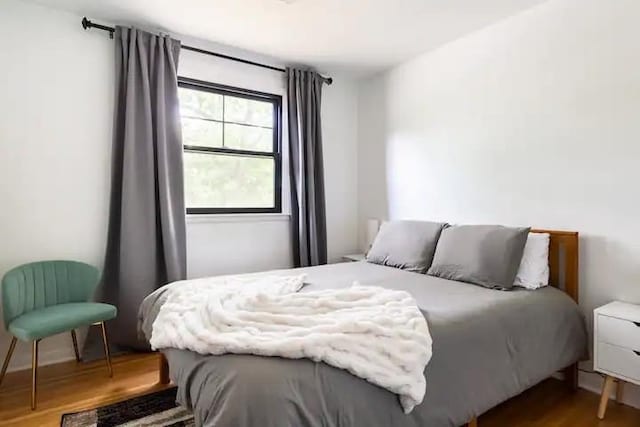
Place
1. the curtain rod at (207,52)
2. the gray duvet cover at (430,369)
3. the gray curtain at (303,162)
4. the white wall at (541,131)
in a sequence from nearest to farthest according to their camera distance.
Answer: the gray duvet cover at (430,369)
the white wall at (541,131)
the curtain rod at (207,52)
the gray curtain at (303,162)

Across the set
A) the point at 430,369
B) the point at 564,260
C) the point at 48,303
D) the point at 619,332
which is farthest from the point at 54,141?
the point at 619,332

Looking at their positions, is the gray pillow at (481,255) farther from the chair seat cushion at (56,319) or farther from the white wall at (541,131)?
the chair seat cushion at (56,319)

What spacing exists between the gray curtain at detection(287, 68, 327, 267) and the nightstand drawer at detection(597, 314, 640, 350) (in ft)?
7.15

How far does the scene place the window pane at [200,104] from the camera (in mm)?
3094

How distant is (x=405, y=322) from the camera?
1437 mm

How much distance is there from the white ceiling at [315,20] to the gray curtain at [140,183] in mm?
242

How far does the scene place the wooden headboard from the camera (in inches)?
88.8

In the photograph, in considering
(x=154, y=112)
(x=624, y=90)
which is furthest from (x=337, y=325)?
(x=154, y=112)

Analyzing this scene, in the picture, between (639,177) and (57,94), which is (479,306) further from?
(57,94)

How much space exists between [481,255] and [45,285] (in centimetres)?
267

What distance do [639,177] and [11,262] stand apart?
3.71m

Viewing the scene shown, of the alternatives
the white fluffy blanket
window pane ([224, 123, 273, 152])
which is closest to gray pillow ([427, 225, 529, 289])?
the white fluffy blanket

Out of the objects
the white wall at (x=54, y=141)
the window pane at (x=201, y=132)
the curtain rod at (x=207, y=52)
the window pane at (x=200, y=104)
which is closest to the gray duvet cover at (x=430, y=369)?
the white wall at (x=54, y=141)

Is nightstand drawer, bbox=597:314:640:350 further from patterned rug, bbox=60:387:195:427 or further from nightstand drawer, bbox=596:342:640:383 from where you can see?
→ patterned rug, bbox=60:387:195:427
